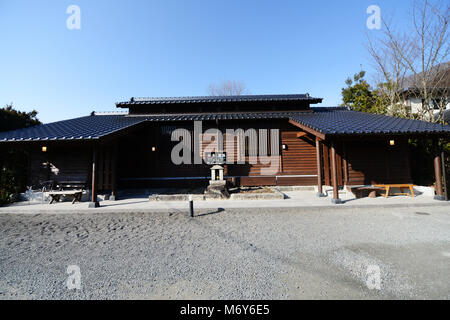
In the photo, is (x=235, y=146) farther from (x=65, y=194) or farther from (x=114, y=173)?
(x=65, y=194)

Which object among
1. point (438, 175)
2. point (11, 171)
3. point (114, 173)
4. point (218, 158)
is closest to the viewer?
point (438, 175)

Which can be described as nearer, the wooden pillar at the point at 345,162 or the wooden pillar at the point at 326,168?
the wooden pillar at the point at 345,162

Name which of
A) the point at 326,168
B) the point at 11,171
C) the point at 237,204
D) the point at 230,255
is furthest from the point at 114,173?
the point at 326,168

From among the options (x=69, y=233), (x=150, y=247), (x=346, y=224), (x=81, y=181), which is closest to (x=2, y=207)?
(x=81, y=181)

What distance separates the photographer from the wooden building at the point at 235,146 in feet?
Result: 24.8

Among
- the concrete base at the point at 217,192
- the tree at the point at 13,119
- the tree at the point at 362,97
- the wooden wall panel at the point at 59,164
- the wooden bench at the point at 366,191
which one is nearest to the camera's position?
the wooden bench at the point at 366,191

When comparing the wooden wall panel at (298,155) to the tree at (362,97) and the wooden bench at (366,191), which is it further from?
the tree at (362,97)

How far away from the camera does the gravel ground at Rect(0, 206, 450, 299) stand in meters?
2.48

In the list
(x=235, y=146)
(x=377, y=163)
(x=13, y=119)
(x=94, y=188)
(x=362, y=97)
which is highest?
(x=362, y=97)

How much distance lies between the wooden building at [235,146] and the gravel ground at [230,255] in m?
3.23

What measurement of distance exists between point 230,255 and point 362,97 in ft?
69.6

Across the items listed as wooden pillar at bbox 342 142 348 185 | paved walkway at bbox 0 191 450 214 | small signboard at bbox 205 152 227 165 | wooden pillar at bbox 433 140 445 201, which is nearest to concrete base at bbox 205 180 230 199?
A: paved walkway at bbox 0 191 450 214

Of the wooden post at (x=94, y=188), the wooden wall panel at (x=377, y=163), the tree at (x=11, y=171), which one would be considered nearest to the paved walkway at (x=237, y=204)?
the wooden post at (x=94, y=188)

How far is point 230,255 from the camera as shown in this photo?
345 cm
